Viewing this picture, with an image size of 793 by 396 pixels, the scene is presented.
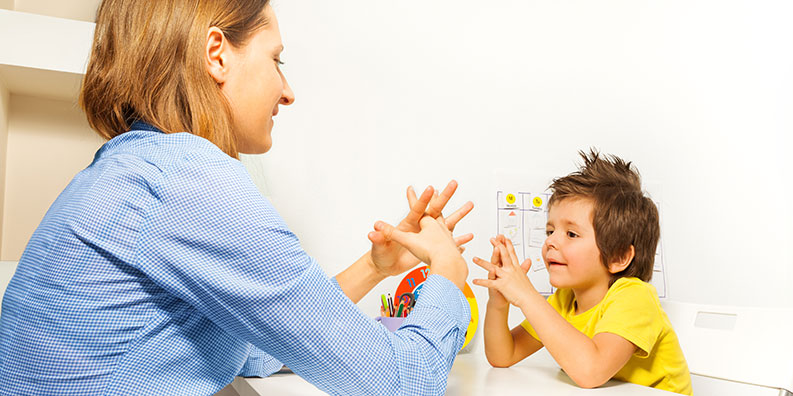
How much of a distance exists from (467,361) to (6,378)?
0.88 m

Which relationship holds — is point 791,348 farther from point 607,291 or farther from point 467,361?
point 467,361

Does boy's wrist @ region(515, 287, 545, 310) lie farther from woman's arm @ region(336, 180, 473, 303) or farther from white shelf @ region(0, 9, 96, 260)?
white shelf @ region(0, 9, 96, 260)

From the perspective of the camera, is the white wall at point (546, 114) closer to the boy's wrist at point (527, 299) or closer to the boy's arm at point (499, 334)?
the boy's arm at point (499, 334)

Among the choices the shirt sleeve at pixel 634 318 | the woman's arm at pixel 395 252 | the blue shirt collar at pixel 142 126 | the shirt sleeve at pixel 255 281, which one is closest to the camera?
the shirt sleeve at pixel 255 281

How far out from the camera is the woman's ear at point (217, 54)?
0.69 meters

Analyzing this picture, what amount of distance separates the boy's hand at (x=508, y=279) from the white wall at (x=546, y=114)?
0.39 m

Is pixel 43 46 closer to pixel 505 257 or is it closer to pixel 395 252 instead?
pixel 395 252

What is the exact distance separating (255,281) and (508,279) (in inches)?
25.7

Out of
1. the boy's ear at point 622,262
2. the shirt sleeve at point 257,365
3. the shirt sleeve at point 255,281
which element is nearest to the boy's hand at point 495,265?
the boy's ear at point 622,262

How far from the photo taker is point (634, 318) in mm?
1056

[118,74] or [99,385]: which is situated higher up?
[118,74]

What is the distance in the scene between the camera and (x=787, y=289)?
69.0 inches

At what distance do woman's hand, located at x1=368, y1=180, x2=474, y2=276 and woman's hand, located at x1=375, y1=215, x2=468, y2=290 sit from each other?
5 centimetres

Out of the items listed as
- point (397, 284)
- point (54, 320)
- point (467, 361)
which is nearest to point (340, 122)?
point (397, 284)
